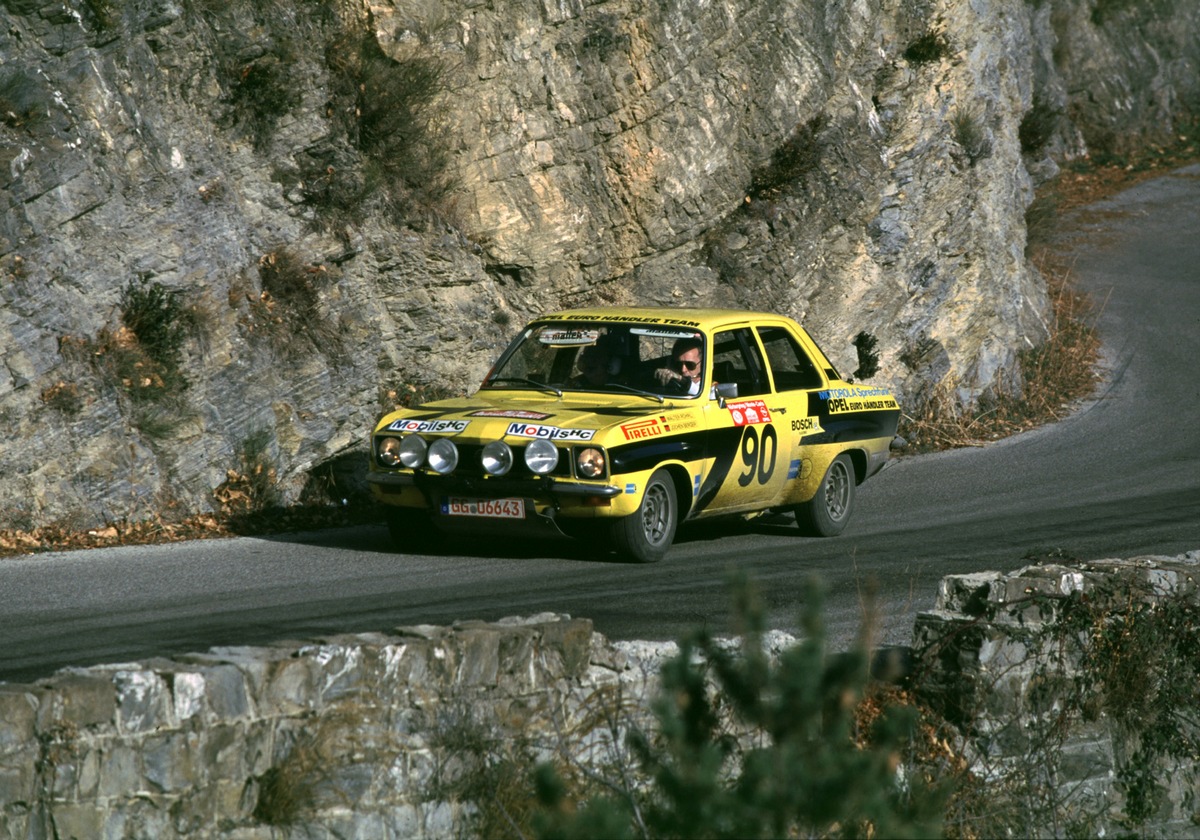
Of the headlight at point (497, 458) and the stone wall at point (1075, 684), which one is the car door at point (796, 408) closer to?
the headlight at point (497, 458)

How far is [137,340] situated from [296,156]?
2.78 m

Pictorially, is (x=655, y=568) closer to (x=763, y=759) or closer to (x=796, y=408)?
(x=796, y=408)

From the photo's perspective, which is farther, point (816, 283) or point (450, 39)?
point (816, 283)

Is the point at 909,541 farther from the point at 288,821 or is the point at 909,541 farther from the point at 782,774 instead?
the point at 782,774

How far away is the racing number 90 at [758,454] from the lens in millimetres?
10820

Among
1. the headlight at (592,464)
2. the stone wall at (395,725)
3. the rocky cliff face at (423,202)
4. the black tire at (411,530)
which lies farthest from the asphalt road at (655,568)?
the rocky cliff face at (423,202)

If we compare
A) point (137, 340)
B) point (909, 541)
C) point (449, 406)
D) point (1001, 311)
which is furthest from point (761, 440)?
point (1001, 311)

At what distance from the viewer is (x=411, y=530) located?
1036cm

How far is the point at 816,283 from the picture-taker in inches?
719

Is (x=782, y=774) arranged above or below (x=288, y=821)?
above

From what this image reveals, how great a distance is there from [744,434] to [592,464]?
1653 mm

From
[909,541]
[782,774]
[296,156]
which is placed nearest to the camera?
[782,774]

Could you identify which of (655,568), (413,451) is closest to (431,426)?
(413,451)

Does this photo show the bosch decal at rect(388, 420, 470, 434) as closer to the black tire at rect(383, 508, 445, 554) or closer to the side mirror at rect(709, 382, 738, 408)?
the black tire at rect(383, 508, 445, 554)
